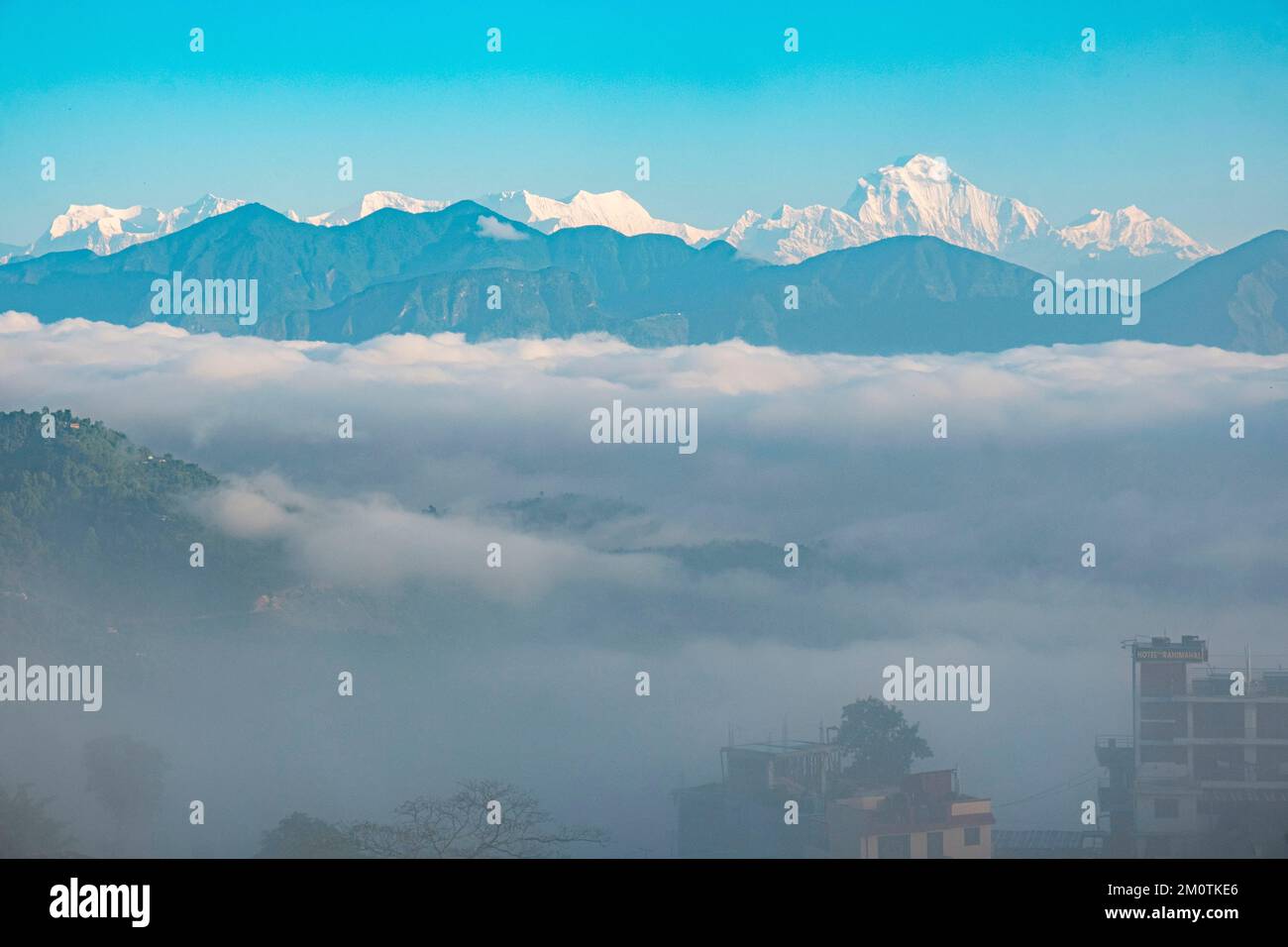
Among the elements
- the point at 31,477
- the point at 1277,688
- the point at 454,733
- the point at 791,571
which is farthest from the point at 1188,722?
the point at 31,477

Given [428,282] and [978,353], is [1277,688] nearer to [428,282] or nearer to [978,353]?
[978,353]

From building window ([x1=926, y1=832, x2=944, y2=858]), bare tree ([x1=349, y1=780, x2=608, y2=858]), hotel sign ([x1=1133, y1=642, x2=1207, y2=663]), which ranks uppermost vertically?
hotel sign ([x1=1133, y1=642, x2=1207, y2=663])

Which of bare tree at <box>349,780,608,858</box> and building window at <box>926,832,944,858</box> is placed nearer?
building window at <box>926,832,944,858</box>

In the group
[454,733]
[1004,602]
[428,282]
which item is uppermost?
[428,282]

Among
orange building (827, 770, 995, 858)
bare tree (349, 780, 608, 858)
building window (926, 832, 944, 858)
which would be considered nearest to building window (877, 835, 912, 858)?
orange building (827, 770, 995, 858)

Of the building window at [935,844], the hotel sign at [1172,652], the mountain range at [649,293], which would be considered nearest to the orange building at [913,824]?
the building window at [935,844]

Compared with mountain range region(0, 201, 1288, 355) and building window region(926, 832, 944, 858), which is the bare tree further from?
mountain range region(0, 201, 1288, 355)

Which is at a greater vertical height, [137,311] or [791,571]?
[137,311]

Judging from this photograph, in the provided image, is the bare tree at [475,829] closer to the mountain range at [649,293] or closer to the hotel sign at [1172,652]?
the hotel sign at [1172,652]

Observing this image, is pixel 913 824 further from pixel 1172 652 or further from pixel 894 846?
pixel 1172 652
